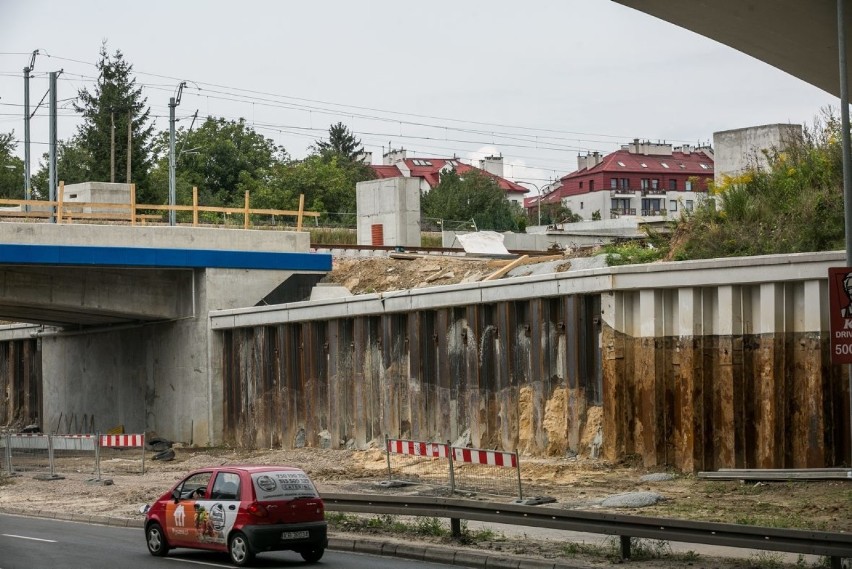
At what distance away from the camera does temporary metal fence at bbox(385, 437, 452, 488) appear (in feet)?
78.2

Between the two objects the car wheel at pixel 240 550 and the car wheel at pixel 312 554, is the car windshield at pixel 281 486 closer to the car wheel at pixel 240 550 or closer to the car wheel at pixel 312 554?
A: the car wheel at pixel 240 550

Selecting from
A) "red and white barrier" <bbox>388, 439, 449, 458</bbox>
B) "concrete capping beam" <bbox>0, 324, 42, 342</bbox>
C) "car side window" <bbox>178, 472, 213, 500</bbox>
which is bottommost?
"red and white barrier" <bbox>388, 439, 449, 458</bbox>

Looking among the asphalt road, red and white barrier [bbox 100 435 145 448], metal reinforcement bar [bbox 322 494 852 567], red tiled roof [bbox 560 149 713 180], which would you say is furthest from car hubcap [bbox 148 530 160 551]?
red tiled roof [bbox 560 149 713 180]

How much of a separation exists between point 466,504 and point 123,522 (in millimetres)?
8287

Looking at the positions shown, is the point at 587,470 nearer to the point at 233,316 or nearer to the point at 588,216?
the point at 233,316

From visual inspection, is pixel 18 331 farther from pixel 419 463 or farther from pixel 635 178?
pixel 635 178

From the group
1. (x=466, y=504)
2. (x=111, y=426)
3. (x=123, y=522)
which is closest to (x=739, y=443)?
(x=466, y=504)

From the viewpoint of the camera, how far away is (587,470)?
2458cm

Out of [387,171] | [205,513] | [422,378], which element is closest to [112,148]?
[387,171]

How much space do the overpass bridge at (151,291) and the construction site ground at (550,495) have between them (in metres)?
4.19

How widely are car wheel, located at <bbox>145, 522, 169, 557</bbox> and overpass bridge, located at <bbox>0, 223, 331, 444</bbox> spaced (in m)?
18.7

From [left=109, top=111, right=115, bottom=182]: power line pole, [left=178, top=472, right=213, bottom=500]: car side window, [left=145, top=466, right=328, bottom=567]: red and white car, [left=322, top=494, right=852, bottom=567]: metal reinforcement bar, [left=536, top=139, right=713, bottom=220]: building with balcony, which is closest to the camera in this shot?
[left=322, top=494, right=852, bottom=567]: metal reinforcement bar

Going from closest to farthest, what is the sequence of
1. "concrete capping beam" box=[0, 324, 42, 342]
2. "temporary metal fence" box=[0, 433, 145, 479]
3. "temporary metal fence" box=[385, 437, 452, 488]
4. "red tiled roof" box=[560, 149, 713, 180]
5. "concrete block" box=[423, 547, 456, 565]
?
"concrete block" box=[423, 547, 456, 565] → "temporary metal fence" box=[385, 437, 452, 488] → "temporary metal fence" box=[0, 433, 145, 479] → "concrete capping beam" box=[0, 324, 42, 342] → "red tiled roof" box=[560, 149, 713, 180]

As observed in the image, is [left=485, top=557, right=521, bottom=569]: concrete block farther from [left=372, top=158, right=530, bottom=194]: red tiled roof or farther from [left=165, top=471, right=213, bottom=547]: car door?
[left=372, top=158, right=530, bottom=194]: red tiled roof
